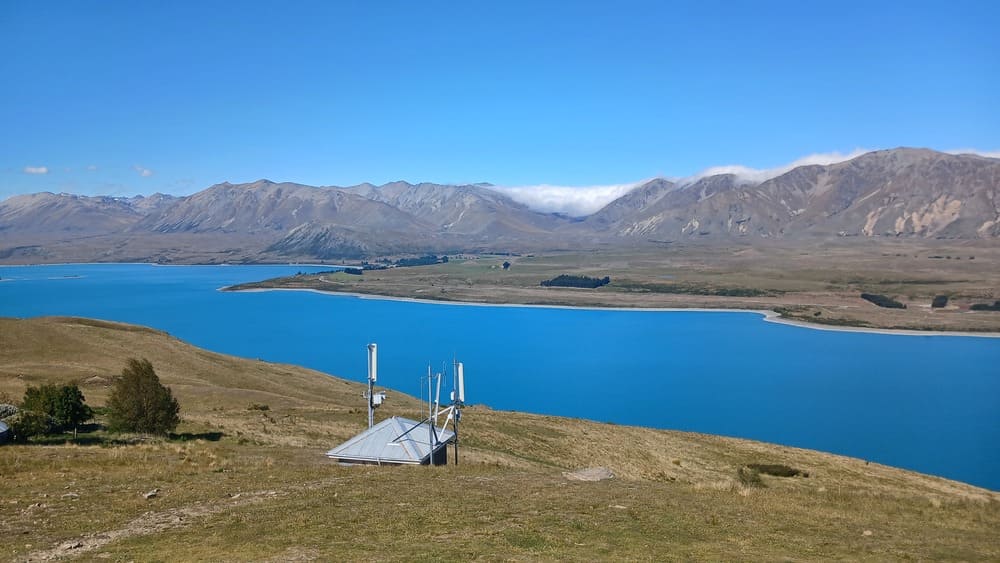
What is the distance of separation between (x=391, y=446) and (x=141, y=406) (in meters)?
8.78

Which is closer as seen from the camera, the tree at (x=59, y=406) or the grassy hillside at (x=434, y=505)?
the grassy hillside at (x=434, y=505)

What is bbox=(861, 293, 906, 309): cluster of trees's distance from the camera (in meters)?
123

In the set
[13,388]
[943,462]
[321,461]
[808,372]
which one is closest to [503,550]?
[321,461]

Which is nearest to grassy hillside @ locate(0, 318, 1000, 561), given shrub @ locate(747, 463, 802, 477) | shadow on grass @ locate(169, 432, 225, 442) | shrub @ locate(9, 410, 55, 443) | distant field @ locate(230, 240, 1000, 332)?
shadow on grass @ locate(169, 432, 225, 442)

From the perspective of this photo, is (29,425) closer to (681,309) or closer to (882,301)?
(681,309)

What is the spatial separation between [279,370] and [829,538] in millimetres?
37585

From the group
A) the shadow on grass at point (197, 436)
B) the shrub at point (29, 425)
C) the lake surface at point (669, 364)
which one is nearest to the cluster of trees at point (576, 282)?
the lake surface at point (669, 364)

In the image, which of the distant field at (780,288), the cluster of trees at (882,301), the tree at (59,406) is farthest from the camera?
the cluster of trees at (882,301)

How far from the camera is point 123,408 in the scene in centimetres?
2223

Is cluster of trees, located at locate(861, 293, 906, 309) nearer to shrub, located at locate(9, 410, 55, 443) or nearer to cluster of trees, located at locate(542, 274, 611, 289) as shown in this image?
cluster of trees, located at locate(542, 274, 611, 289)

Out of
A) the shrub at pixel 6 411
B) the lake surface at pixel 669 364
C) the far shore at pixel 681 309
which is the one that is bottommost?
the lake surface at pixel 669 364

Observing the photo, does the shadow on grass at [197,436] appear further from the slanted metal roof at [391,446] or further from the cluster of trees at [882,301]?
the cluster of trees at [882,301]

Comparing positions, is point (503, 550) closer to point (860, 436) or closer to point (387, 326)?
point (860, 436)

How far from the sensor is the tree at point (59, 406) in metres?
21.6
